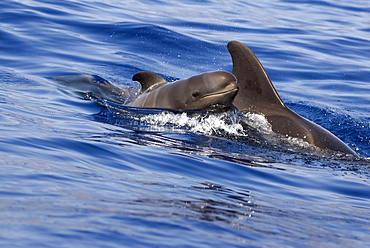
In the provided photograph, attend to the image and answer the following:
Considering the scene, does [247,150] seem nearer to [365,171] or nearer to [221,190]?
[365,171]

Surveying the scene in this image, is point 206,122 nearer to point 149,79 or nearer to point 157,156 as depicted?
point 149,79

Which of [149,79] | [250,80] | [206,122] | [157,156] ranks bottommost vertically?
[157,156]

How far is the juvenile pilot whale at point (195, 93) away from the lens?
8.47m

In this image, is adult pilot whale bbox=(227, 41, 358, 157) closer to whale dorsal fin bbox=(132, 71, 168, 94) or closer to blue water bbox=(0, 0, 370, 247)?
blue water bbox=(0, 0, 370, 247)

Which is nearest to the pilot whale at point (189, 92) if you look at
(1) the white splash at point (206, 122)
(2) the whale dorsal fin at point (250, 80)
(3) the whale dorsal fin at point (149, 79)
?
(3) the whale dorsal fin at point (149, 79)

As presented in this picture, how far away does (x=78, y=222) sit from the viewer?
421 cm

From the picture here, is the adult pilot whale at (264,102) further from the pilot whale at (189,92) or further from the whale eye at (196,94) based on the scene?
the whale eye at (196,94)

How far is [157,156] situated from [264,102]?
2.60 metres

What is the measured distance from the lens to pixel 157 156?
7.04 meters

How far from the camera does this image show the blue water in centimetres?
440

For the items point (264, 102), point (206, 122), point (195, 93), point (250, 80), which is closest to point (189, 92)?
point (195, 93)

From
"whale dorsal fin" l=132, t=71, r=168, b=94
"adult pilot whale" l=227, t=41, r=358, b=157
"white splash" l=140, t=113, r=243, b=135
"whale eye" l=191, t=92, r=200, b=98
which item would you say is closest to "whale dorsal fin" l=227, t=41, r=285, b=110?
"adult pilot whale" l=227, t=41, r=358, b=157

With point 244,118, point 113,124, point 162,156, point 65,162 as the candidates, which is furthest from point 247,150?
point 65,162

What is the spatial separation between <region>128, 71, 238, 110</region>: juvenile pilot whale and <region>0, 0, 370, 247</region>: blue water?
258 millimetres
